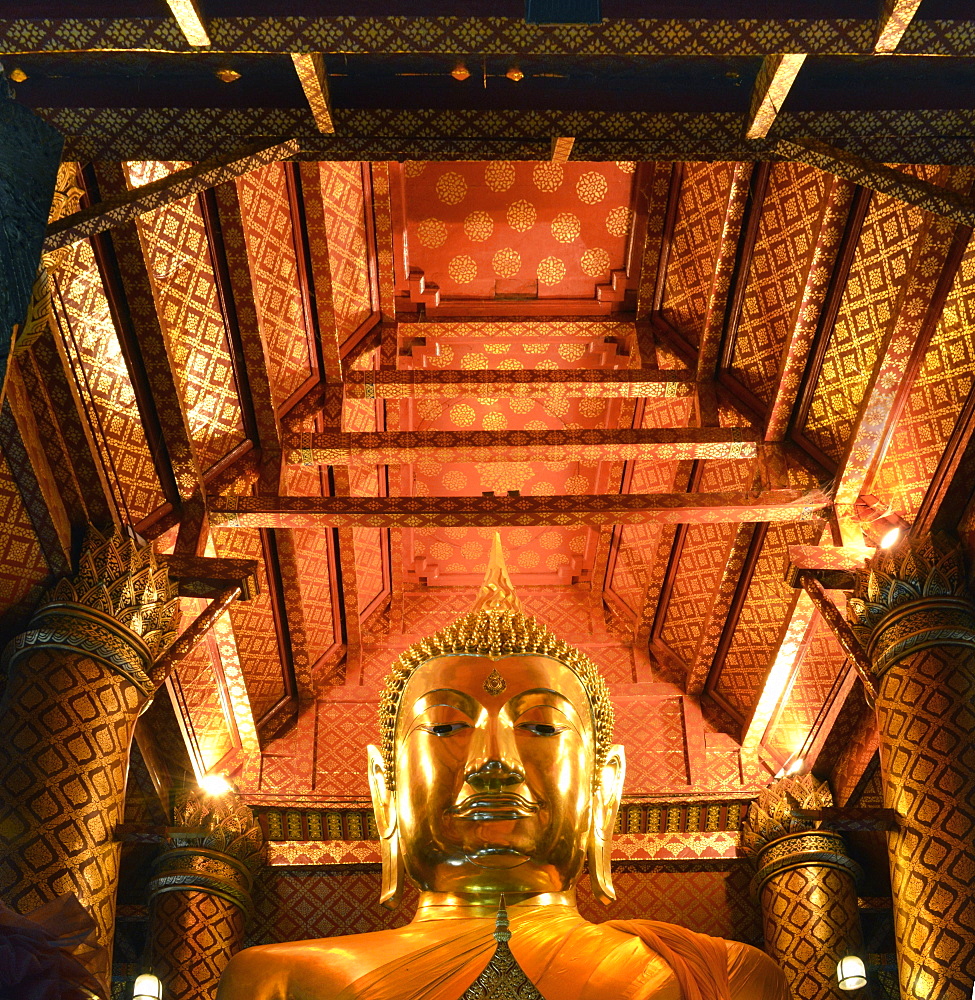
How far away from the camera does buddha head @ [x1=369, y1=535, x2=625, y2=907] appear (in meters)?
4.11

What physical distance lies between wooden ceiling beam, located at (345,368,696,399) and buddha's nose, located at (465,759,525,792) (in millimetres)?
4285

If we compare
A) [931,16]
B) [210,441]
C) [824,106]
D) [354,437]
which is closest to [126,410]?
[210,441]

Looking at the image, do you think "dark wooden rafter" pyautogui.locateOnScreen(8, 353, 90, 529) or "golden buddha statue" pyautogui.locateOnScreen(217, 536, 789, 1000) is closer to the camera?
"golden buddha statue" pyautogui.locateOnScreen(217, 536, 789, 1000)

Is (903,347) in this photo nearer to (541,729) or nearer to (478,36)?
(541,729)

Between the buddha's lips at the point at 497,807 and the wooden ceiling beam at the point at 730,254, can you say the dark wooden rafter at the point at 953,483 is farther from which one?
the buddha's lips at the point at 497,807

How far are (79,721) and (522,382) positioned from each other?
3926 millimetres

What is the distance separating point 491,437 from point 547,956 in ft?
13.5

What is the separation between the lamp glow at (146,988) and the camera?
6.38 metres

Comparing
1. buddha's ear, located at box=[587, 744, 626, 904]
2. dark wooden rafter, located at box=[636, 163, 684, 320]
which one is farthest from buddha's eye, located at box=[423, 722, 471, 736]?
dark wooden rafter, located at box=[636, 163, 684, 320]

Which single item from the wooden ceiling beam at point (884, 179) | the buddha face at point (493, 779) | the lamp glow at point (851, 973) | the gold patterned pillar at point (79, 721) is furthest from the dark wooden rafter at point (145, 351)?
the lamp glow at point (851, 973)

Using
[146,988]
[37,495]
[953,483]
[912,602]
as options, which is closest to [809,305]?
[953,483]

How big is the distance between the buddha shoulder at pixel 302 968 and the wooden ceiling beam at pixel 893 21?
10.1 ft

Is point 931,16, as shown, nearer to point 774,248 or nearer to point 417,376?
point 774,248

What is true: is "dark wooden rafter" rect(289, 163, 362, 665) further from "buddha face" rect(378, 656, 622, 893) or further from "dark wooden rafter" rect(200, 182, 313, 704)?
"buddha face" rect(378, 656, 622, 893)
